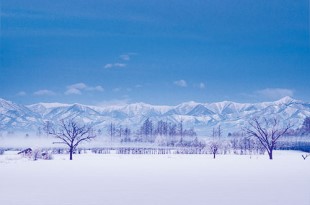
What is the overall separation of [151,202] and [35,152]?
45514 millimetres

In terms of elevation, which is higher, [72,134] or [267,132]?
[267,132]

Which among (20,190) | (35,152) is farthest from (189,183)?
(35,152)

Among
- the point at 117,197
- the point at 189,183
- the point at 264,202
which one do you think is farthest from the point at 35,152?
the point at 264,202

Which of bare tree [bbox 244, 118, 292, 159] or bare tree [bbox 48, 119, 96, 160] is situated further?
bare tree [bbox 244, 118, 292, 159]

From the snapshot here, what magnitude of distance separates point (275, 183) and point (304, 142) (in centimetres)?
11497

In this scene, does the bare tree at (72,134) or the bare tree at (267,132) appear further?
the bare tree at (267,132)

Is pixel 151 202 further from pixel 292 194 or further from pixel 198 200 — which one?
pixel 292 194

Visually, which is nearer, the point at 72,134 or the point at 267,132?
the point at 72,134

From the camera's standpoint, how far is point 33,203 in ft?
61.3

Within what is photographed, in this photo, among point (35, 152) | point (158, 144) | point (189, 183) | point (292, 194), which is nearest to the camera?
point (292, 194)

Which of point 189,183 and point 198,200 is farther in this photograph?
point 189,183

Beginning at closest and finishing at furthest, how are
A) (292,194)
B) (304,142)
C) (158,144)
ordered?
(292,194) < (304,142) < (158,144)

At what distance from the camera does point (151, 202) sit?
19.2 meters

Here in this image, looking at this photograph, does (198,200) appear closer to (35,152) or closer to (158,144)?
(35,152)
